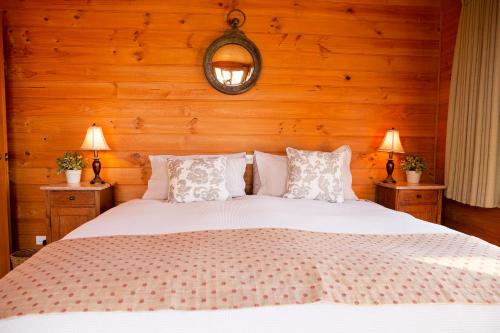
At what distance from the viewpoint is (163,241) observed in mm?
1495

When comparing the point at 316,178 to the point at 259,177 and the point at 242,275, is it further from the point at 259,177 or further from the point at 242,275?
the point at 242,275

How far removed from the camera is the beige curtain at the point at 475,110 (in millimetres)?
2566

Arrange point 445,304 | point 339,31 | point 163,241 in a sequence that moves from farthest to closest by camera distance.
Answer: point 339,31, point 163,241, point 445,304

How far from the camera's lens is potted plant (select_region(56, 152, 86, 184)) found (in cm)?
281

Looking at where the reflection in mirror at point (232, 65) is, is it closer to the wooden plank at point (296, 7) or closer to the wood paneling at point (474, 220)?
the wooden plank at point (296, 7)

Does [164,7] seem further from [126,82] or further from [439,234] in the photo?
[439,234]

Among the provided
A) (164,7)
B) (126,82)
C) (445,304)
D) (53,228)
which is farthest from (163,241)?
(164,7)

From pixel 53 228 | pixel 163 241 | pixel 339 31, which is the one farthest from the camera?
pixel 339 31

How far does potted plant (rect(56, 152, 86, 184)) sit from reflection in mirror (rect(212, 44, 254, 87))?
1330 millimetres

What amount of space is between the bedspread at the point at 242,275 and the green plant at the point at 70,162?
1.55m

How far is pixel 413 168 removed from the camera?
3.06 metres

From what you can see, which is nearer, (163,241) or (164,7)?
(163,241)

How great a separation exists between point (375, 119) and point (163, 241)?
94.9 inches

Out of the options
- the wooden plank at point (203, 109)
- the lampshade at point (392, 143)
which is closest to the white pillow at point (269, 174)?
the wooden plank at point (203, 109)
